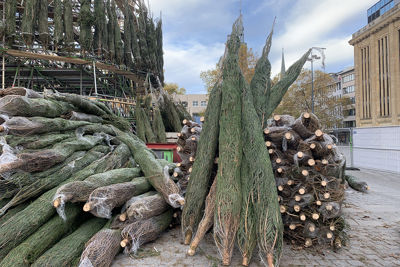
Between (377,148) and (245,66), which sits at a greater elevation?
(245,66)

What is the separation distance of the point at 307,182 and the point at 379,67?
34.2 meters

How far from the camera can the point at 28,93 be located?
480 centimetres

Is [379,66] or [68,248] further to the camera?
[379,66]

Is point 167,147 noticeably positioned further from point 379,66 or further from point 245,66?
point 379,66

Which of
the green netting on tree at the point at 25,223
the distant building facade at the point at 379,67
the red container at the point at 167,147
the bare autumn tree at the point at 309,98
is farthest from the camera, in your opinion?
the distant building facade at the point at 379,67

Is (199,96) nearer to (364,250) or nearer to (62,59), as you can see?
(62,59)

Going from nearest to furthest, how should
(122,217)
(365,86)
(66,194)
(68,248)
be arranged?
(68,248), (66,194), (122,217), (365,86)

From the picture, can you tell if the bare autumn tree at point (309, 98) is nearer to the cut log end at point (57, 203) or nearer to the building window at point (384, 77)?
the building window at point (384, 77)

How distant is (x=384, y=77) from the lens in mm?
29016

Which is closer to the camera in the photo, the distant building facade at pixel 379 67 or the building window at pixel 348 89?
the distant building facade at pixel 379 67

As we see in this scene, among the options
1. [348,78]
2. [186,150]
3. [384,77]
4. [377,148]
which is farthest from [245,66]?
[348,78]

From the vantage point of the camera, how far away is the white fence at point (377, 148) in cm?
1007

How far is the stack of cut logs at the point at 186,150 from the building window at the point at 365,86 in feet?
115

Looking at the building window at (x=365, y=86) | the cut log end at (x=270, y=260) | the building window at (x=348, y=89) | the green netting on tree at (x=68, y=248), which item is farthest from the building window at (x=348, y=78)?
the green netting on tree at (x=68, y=248)
